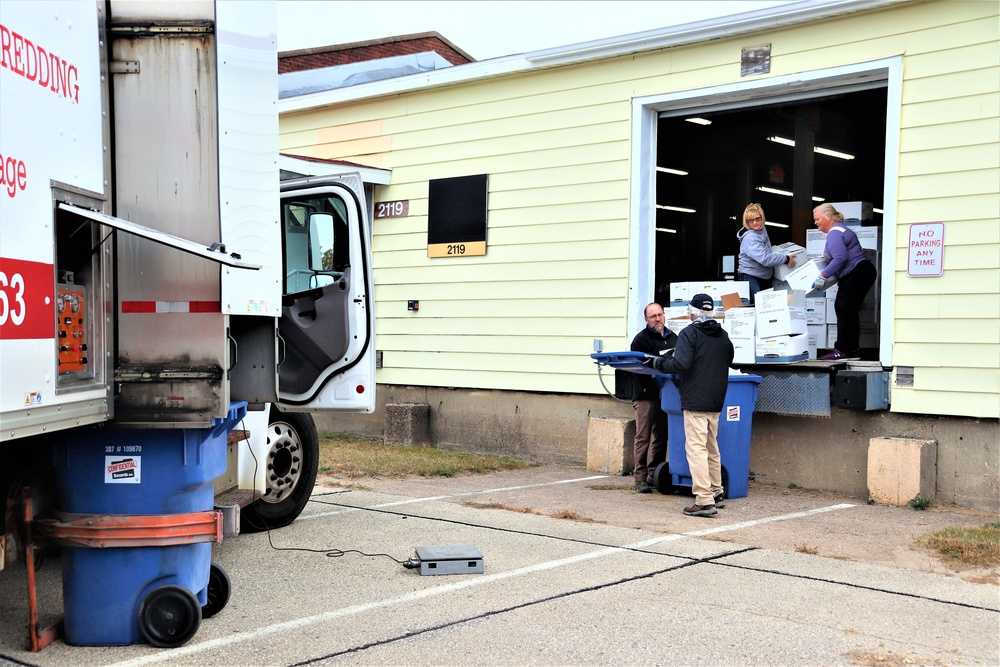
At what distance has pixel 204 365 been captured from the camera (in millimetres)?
5082

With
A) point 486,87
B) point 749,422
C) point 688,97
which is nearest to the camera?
point 749,422

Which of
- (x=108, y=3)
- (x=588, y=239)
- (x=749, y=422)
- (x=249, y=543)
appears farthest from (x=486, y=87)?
(x=108, y=3)

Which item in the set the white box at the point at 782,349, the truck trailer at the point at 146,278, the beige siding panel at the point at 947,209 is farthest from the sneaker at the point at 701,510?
the truck trailer at the point at 146,278

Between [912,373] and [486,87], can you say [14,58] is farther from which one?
[486,87]

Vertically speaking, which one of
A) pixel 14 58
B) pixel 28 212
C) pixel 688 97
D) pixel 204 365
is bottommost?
pixel 204 365

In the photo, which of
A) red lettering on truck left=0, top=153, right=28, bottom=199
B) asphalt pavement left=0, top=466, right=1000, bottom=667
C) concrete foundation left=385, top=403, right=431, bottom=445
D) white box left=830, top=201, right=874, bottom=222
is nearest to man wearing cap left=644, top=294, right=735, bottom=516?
asphalt pavement left=0, top=466, right=1000, bottom=667

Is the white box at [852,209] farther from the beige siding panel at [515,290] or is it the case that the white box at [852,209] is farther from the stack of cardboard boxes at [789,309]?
the beige siding panel at [515,290]

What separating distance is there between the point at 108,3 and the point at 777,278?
8437 mm

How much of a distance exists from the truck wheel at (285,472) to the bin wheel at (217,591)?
2.21 m

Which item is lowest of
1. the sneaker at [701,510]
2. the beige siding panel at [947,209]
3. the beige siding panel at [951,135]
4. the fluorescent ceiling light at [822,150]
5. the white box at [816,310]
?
the sneaker at [701,510]

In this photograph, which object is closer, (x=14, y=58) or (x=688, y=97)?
(x=14, y=58)

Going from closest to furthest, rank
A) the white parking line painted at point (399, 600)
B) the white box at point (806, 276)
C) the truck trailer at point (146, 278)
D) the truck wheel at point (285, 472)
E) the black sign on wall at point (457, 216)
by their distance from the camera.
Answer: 1. the truck trailer at point (146, 278)
2. the white parking line painted at point (399, 600)
3. the truck wheel at point (285, 472)
4. the white box at point (806, 276)
5. the black sign on wall at point (457, 216)

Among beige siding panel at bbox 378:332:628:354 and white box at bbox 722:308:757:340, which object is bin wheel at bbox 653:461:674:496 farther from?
beige siding panel at bbox 378:332:628:354

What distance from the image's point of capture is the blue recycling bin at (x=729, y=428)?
966 centimetres
